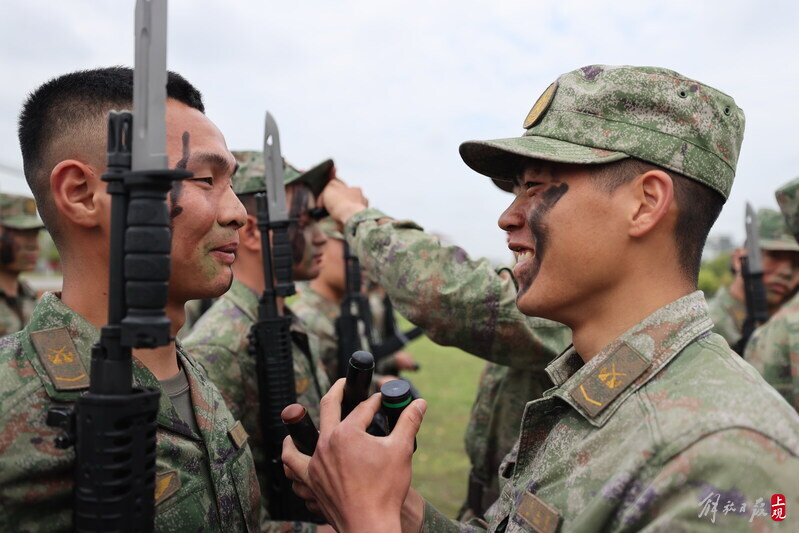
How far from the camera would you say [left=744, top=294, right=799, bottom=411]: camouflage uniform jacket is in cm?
411

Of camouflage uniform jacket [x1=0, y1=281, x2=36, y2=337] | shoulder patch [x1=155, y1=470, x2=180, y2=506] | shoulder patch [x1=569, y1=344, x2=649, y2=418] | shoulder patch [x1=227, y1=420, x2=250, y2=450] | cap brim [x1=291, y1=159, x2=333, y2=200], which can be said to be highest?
cap brim [x1=291, y1=159, x2=333, y2=200]

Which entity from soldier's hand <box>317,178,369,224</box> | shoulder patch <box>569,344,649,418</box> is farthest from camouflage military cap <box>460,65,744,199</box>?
soldier's hand <box>317,178,369,224</box>

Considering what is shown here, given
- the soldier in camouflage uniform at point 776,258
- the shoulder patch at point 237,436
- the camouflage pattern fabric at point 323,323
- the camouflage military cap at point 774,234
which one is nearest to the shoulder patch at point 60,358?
the shoulder patch at point 237,436

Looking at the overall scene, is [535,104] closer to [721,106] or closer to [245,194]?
[721,106]

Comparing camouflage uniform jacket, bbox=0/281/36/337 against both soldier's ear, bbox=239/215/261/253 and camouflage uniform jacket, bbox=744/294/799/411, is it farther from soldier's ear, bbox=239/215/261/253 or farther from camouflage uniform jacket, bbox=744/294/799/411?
camouflage uniform jacket, bbox=744/294/799/411

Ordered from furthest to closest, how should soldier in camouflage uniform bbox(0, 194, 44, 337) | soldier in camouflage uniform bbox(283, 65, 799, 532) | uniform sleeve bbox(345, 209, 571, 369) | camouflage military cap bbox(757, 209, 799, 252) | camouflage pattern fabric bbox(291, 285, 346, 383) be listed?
1. soldier in camouflage uniform bbox(0, 194, 44, 337)
2. camouflage military cap bbox(757, 209, 799, 252)
3. camouflage pattern fabric bbox(291, 285, 346, 383)
4. uniform sleeve bbox(345, 209, 571, 369)
5. soldier in camouflage uniform bbox(283, 65, 799, 532)

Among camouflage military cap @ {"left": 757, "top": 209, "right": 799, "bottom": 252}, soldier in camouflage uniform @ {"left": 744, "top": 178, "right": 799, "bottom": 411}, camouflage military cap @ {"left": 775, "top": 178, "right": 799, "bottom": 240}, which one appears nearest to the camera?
soldier in camouflage uniform @ {"left": 744, "top": 178, "right": 799, "bottom": 411}

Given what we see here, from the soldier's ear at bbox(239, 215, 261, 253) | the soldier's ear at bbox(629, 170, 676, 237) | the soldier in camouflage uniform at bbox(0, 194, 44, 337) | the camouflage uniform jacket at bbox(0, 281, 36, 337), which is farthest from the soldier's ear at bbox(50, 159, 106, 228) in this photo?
→ the soldier in camouflage uniform at bbox(0, 194, 44, 337)

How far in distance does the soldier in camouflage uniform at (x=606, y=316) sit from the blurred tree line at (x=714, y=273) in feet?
77.3

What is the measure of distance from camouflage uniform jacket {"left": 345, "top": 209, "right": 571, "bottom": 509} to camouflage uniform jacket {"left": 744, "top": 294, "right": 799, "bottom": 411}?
1963 millimetres

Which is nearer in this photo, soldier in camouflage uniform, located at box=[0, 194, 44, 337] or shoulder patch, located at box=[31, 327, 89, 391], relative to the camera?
shoulder patch, located at box=[31, 327, 89, 391]

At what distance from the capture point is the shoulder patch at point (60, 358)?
5.73ft

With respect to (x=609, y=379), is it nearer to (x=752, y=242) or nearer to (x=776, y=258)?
(x=752, y=242)

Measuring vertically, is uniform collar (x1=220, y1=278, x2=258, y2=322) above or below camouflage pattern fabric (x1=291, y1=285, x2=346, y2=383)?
above
